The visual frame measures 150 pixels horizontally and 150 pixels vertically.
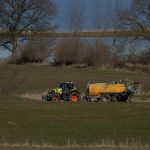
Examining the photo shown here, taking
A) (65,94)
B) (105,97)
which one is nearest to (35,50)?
(65,94)

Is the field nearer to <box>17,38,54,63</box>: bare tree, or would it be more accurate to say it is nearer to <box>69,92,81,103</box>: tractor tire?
<box>69,92,81,103</box>: tractor tire

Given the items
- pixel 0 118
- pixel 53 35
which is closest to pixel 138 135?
pixel 0 118

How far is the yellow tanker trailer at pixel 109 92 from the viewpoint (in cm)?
5625

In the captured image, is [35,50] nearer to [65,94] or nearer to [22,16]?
[22,16]

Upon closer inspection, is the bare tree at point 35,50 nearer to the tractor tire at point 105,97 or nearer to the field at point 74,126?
the tractor tire at point 105,97

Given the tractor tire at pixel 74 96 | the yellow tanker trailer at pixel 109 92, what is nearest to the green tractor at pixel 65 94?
the tractor tire at pixel 74 96

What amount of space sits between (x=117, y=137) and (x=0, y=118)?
9529 millimetres

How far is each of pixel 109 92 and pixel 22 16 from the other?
49124 mm

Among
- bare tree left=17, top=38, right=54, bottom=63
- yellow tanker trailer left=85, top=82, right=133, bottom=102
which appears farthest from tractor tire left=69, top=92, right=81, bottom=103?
bare tree left=17, top=38, right=54, bottom=63

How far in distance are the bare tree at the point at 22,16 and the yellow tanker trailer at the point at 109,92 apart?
45352 mm

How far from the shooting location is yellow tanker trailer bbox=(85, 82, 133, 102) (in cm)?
5625

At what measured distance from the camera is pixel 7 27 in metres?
103

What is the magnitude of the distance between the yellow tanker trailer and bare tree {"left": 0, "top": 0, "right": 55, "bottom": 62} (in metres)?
45.4

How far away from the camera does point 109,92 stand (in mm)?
56344
